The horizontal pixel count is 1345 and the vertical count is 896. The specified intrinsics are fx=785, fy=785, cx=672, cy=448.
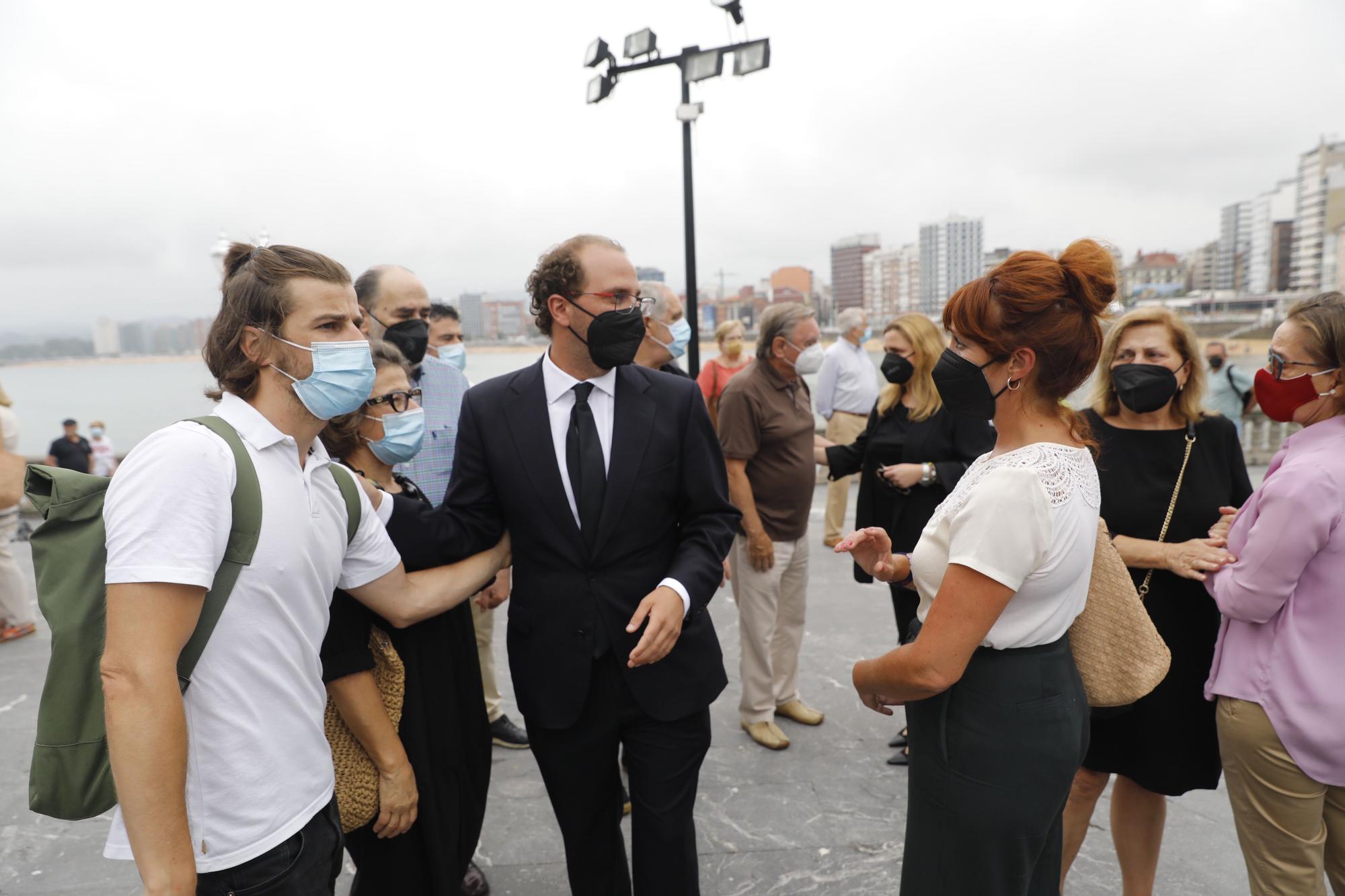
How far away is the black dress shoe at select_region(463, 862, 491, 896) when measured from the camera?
2.61m

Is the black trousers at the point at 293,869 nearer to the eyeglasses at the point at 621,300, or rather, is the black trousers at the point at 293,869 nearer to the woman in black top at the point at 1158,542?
the eyeglasses at the point at 621,300

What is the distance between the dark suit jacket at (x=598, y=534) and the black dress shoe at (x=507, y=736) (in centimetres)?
169

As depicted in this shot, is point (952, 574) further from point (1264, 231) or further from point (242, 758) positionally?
point (1264, 231)

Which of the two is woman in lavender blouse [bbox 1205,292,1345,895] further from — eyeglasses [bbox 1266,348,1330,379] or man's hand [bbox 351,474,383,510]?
man's hand [bbox 351,474,383,510]

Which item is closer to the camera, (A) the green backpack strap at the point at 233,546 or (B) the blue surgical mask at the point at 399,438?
(A) the green backpack strap at the point at 233,546

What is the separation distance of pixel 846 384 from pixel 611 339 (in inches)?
201

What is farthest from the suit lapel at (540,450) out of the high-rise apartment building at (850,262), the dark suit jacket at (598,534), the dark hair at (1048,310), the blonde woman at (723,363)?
the high-rise apartment building at (850,262)

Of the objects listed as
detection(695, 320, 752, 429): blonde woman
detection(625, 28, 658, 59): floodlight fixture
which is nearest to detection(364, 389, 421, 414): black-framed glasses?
detection(695, 320, 752, 429): blonde woman

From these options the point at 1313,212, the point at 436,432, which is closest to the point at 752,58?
the point at 436,432

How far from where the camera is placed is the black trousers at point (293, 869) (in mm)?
1328

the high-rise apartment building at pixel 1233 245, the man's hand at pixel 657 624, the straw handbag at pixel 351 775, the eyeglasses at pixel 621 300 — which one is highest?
the high-rise apartment building at pixel 1233 245

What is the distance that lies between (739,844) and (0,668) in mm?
4570

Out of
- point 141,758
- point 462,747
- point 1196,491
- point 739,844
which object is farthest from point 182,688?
point 1196,491

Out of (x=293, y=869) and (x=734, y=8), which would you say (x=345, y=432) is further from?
(x=734, y=8)
